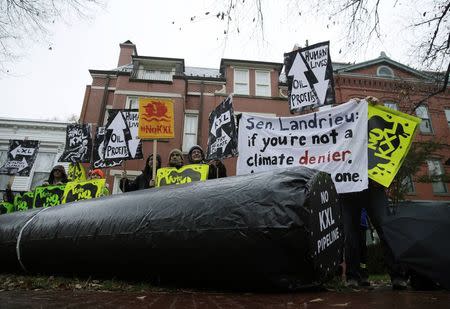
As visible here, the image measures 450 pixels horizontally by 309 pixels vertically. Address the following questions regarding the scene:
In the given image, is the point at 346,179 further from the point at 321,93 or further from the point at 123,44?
the point at 123,44

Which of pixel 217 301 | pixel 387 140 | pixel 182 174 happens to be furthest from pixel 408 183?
pixel 217 301

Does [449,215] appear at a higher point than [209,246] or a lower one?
higher

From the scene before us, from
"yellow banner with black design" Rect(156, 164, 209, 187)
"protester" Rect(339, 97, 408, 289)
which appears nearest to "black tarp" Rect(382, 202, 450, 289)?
"protester" Rect(339, 97, 408, 289)

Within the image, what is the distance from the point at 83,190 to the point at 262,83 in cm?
1330

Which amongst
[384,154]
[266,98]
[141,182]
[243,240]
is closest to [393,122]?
[384,154]

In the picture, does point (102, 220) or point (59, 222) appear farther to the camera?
point (59, 222)

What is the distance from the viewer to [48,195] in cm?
616

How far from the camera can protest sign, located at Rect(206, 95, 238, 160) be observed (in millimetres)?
5617

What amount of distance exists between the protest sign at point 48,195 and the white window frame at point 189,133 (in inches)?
372

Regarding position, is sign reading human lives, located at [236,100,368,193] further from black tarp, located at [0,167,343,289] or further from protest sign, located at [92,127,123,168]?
protest sign, located at [92,127,123,168]

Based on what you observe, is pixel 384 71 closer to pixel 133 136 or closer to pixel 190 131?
pixel 190 131

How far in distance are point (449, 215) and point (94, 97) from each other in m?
16.7

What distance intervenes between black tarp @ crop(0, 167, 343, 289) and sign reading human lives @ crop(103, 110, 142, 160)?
463 cm

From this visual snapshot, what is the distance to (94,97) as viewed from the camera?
53.5 feet
